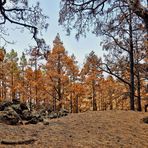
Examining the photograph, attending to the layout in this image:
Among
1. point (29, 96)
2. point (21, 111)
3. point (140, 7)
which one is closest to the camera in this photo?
point (140, 7)

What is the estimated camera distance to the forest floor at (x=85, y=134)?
31.1 ft

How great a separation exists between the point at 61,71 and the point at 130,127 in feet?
61.1

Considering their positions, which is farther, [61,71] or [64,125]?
[61,71]

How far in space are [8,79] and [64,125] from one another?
39676 mm

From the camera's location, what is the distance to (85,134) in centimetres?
1094

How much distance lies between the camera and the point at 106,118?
47.1 ft

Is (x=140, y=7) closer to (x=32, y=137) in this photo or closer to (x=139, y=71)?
(x=32, y=137)

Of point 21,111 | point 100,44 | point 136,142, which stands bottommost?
point 136,142

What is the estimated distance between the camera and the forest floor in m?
9.48

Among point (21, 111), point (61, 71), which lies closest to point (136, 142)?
point (21, 111)

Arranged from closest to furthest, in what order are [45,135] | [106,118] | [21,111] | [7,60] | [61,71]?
A: [45,135] → [106,118] → [21,111] → [61,71] → [7,60]

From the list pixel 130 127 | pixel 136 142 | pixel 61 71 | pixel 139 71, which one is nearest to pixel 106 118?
pixel 130 127

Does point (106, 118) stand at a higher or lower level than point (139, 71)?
lower

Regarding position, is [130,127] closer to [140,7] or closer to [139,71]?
[140,7]
